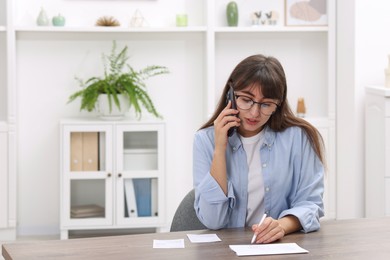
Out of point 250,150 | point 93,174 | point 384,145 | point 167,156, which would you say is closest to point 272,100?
point 250,150

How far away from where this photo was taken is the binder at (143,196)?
5.38 m

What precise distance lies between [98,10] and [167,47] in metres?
0.56

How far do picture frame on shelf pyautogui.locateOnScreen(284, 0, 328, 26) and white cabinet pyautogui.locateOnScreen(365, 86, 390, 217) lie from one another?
2.40 ft

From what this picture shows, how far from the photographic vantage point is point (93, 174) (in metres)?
5.30

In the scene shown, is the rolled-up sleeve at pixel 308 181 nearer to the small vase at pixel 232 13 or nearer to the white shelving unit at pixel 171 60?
the white shelving unit at pixel 171 60

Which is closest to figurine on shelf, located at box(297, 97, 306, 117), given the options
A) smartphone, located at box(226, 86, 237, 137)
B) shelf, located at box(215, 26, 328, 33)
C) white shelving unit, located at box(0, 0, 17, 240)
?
shelf, located at box(215, 26, 328, 33)

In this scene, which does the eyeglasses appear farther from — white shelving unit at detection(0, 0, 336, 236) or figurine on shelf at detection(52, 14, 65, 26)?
figurine on shelf at detection(52, 14, 65, 26)

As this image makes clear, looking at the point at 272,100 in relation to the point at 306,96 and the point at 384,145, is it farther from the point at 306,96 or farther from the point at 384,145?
the point at 306,96

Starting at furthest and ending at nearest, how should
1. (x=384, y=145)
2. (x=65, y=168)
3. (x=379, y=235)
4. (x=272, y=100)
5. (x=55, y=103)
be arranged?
(x=55, y=103)
(x=65, y=168)
(x=384, y=145)
(x=272, y=100)
(x=379, y=235)

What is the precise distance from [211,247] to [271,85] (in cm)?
66

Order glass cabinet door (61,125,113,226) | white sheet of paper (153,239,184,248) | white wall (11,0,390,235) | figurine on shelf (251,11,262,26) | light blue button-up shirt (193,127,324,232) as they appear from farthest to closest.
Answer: figurine on shelf (251,11,262,26) → white wall (11,0,390,235) → glass cabinet door (61,125,113,226) → light blue button-up shirt (193,127,324,232) → white sheet of paper (153,239,184,248)

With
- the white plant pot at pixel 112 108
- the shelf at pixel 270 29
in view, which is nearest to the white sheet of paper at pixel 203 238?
the white plant pot at pixel 112 108

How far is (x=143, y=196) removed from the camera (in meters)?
5.38

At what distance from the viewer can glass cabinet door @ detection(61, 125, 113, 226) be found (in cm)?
527
